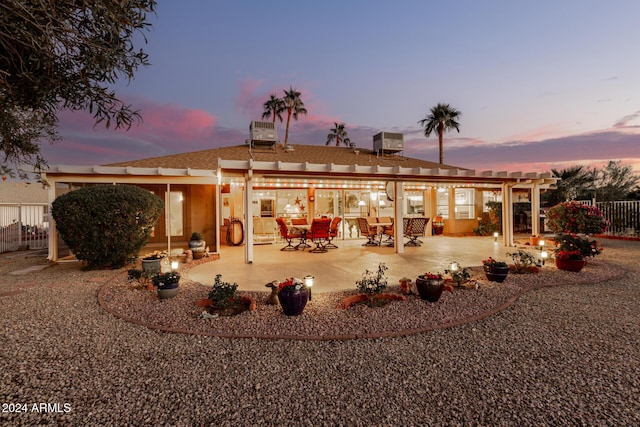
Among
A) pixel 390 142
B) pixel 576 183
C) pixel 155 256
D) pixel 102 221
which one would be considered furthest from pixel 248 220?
pixel 576 183

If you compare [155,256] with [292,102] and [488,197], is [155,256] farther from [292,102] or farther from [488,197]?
[292,102]

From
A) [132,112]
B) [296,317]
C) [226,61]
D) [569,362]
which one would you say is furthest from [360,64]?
[569,362]

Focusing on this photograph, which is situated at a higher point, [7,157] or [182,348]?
[7,157]

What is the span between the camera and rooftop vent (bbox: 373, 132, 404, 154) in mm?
14758

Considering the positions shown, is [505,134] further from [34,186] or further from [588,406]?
[34,186]

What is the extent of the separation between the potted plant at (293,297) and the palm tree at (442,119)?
20.7 metres

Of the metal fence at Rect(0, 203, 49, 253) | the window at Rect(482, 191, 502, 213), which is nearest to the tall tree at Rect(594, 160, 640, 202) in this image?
the window at Rect(482, 191, 502, 213)

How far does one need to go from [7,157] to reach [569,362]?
7.02 metres

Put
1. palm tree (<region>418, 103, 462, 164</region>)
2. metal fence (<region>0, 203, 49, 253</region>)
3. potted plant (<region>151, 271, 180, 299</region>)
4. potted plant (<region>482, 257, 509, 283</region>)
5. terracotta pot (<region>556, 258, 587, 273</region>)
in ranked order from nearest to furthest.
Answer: potted plant (<region>151, 271, 180, 299</region>) → potted plant (<region>482, 257, 509, 283</region>) → terracotta pot (<region>556, 258, 587, 273</region>) → metal fence (<region>0, 203, 49, 253</region>) → palm tree (<region>418, 103, 462, 164</region>)

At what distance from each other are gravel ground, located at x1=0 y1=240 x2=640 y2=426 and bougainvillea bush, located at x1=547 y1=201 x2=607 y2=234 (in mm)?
5759

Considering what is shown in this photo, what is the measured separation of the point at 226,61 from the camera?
12.2m

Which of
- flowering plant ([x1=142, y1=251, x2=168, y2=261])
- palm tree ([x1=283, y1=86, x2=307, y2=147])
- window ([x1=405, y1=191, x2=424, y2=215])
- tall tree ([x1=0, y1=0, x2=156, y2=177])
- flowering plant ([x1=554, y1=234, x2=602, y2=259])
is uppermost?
palm tree ([x1=283, y1=86, x2=307, y2=147])

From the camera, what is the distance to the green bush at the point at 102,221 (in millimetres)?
6180

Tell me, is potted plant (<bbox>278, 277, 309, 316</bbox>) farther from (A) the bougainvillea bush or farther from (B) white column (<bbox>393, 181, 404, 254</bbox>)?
(A) the bougainvillea bush
